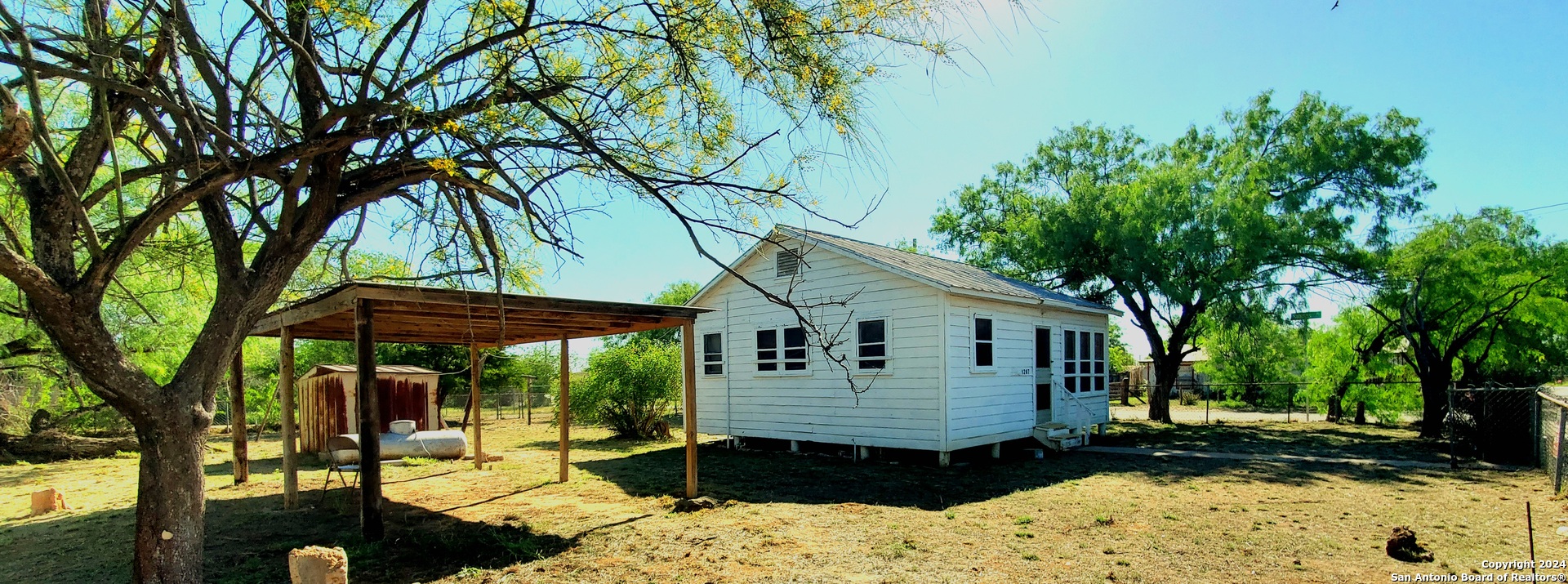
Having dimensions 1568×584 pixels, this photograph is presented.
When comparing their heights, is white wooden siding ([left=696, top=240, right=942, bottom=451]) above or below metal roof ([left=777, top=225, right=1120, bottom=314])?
below

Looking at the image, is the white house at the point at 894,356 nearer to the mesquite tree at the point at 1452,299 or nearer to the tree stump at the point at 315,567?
the mesquite tree at the point at 1452,299

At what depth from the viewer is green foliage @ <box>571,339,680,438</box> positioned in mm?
17656

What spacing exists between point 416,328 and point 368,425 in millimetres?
3364

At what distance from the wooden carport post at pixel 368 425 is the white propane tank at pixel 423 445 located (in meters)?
4.81

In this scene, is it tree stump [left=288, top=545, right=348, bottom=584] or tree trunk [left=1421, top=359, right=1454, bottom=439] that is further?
tree trunk [left=1421, top=359, right=1454, bottom=439]

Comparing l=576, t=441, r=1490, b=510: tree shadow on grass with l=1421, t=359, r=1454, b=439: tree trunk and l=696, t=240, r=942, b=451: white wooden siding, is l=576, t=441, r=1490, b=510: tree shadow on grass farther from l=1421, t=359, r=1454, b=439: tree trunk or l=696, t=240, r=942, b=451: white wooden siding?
l=1421, t=359, r=1454, b=439: tree trunk

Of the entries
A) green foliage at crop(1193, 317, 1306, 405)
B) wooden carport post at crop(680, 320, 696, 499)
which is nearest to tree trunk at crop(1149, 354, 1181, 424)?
green foliage at crop(1193, 317, 1306, 405)

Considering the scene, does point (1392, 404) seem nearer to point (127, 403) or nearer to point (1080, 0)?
point (1080, 0)

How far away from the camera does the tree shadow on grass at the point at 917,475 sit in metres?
9.48

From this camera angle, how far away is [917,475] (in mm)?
11102

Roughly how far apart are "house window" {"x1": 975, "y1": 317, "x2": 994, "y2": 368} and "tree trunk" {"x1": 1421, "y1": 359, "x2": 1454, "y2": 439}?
9.94m

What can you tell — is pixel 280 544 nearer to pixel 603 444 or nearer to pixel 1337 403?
pixel 603 444

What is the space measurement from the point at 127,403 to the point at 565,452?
19.8ft

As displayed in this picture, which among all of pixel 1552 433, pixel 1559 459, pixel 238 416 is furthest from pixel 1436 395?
pixel 238 416
